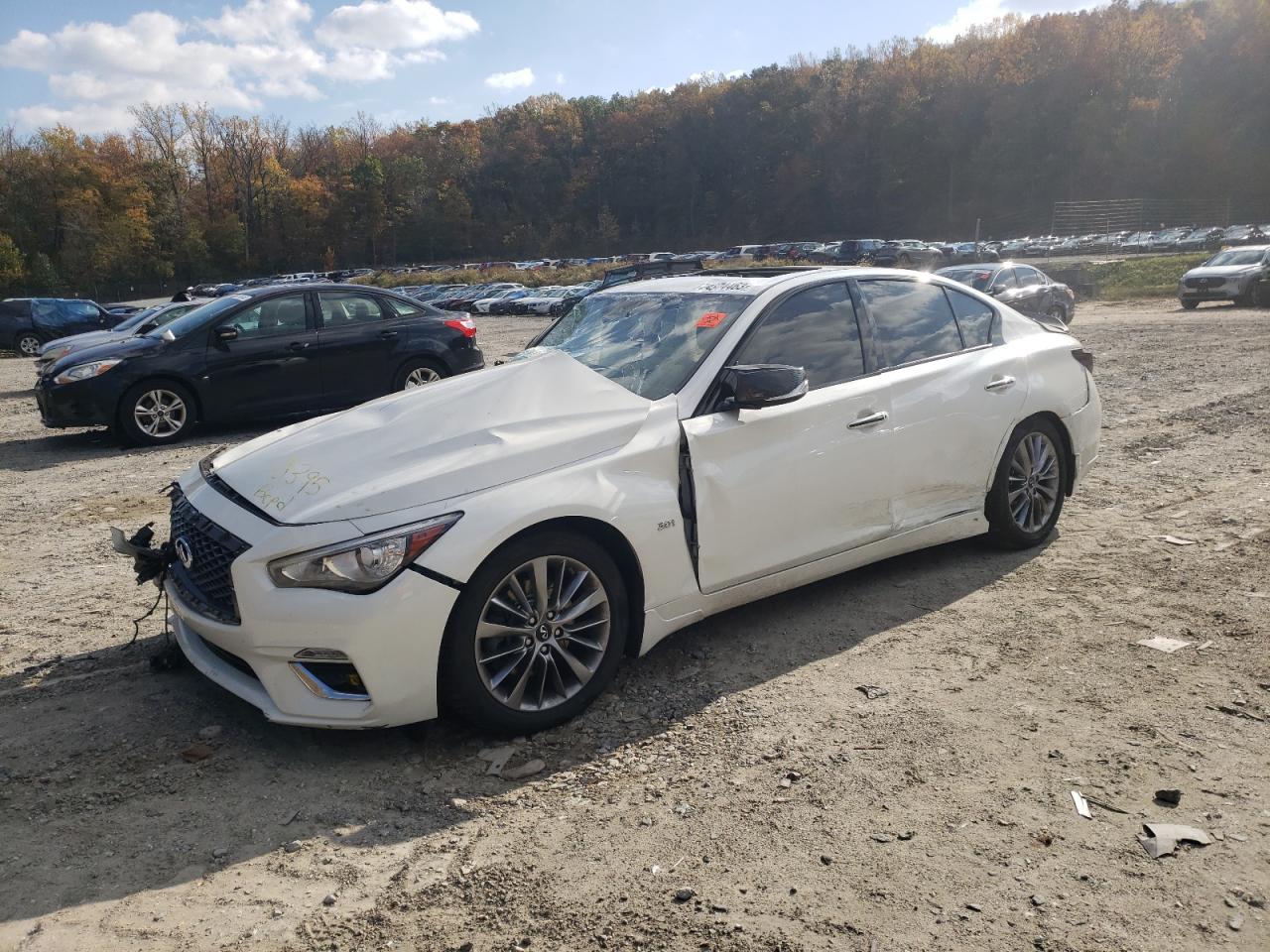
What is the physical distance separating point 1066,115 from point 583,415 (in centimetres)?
9597

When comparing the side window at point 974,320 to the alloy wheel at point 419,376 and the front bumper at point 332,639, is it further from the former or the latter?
the alloy wheel at point 419,376

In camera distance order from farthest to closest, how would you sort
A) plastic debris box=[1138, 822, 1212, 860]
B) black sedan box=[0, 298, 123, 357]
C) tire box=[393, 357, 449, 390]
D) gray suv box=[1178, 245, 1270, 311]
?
black sedan box=[0, 298, 123, 357] → gray suv box=[1178, 245, 1270, 311] → tire box=[393, 357, 449, 390] → plastic debris box=[1138, 822, 1212, 860]

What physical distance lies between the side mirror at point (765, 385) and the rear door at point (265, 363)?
7832 millimetres

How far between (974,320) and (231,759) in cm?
428

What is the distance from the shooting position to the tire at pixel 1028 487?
17.9 ft

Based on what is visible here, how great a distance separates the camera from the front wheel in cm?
1054

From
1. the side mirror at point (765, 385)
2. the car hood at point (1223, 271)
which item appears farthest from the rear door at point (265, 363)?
the car hood at point (1223, 271)

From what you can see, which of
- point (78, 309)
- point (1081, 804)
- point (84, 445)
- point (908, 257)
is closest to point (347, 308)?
point (84, 445)

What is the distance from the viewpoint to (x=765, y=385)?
4.11 metres

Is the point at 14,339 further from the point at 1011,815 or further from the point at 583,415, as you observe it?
the point at 1011,815

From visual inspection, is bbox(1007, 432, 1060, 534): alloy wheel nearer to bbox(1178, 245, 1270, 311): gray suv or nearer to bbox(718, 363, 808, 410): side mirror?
bbox(718, 363, 808, 410): side mirror

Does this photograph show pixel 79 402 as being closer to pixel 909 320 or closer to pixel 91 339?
pixel 91 339

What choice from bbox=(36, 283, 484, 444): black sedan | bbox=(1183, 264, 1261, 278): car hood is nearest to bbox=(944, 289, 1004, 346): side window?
bbox=(36, 283, 484, 444): black sedan

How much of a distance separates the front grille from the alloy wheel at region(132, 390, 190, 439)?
730 centimetres
